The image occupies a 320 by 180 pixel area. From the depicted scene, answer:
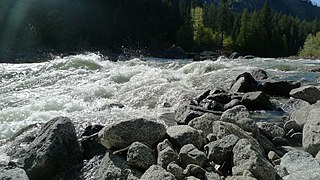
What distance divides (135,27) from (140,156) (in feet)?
272

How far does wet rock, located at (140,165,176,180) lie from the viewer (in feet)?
19.1

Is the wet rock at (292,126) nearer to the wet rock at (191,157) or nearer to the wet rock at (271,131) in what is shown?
the wet rock at (271,131)

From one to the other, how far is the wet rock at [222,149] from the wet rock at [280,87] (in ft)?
32.3

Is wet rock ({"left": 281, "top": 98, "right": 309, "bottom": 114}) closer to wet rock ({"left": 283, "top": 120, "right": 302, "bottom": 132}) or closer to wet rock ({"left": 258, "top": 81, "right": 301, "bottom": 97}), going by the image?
wet rock ({"left": 258, "top": 81, "right": 301, "bottom": 97})

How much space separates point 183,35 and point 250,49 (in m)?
15.8

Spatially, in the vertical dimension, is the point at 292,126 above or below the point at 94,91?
above

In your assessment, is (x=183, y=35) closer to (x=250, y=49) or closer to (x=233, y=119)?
(x=250, y=49)

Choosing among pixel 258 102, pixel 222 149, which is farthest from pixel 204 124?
pixel 258 102

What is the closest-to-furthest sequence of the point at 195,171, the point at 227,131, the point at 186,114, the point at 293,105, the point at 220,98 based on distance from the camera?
the point at 195,171 < the point at 227,131 < the point at 186,114 < the point at 293,105 < the point at 220,98

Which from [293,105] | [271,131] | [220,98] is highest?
[271,131]

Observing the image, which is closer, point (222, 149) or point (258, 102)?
point (222, 149)

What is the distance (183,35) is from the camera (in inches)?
3369

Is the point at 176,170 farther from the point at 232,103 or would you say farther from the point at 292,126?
the point at 232,103

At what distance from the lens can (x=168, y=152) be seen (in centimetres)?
688
